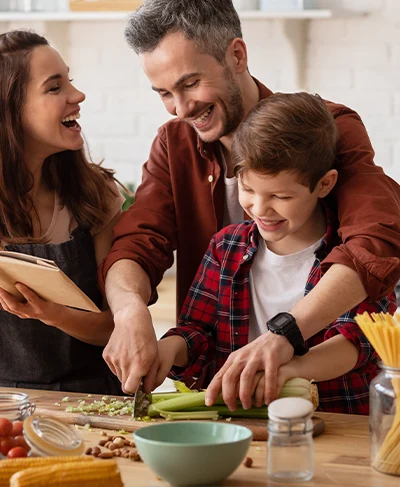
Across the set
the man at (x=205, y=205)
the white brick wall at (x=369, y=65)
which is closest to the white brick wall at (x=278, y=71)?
the white brick wall at (x=369, y=65)

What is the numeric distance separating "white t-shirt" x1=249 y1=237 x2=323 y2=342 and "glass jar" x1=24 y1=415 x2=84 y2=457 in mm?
806

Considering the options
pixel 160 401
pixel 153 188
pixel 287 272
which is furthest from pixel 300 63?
pixel 160 401

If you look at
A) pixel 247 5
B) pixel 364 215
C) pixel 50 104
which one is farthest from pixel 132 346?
pixel 247 5

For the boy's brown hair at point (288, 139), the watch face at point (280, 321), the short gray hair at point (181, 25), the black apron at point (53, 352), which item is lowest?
the black apron at point (53, 352)

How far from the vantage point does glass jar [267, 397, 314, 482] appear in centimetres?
147

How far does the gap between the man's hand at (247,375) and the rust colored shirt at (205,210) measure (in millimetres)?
332

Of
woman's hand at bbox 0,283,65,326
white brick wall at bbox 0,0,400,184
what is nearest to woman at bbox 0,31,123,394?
woman's hand at bbox 0,283,65,326

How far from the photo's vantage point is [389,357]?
1488 mm

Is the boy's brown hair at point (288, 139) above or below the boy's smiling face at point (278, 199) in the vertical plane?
above

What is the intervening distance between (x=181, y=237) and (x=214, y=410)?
842 mm

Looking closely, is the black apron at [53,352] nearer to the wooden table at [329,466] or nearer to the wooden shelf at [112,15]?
the wooden table at [329,466]

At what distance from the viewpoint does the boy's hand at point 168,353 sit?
2025 millimetres

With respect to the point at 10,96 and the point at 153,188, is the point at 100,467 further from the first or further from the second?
the point at 10,96

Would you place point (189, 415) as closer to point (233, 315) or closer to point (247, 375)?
point (247, 375)
